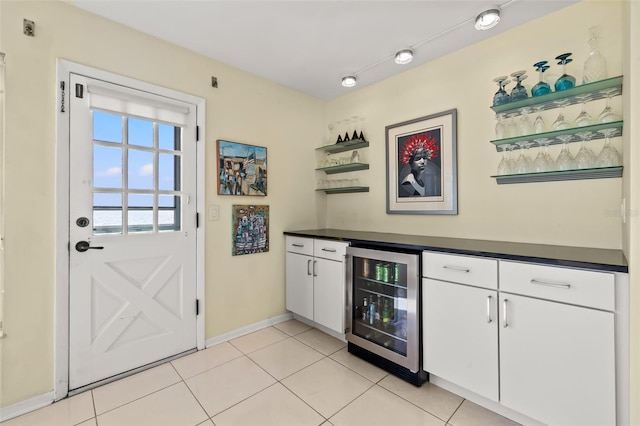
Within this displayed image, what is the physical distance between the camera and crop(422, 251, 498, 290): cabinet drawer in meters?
1.67

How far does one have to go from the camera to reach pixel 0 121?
1.67 metres

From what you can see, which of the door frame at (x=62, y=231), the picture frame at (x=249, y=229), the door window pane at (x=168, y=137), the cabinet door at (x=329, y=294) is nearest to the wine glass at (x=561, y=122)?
the cabinet door at (x=329, y=294)

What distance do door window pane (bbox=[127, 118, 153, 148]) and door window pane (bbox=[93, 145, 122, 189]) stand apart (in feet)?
0.45

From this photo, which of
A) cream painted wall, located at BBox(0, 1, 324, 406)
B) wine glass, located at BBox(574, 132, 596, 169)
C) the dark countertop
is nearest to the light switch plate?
cream painted wall, located at BBox(0, 1, 324, 406)

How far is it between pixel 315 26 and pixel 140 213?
1990mm

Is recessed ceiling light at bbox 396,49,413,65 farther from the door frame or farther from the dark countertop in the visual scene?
the door frame

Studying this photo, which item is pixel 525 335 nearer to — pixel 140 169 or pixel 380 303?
pixel 380 303

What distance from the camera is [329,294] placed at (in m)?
2.62

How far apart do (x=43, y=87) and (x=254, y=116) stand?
1.57 metres

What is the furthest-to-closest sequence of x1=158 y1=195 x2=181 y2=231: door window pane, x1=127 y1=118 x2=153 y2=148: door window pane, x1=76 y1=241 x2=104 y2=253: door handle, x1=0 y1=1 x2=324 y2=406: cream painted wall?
x1=158 y1=195 x2=181 y2=231: door window pane → x1=127 y1=118 x2=153 y2=148: door window pane → x1=76 y1=241 x2=104 y2=253: door handle → x1=0 y1=1 x2=324 y2=406: cream painted wall

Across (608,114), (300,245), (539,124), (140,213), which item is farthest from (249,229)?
(608,114)

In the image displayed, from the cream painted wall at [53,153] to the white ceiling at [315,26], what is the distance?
17cm

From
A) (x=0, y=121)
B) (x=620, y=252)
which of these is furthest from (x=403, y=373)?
(x=0, y=121)

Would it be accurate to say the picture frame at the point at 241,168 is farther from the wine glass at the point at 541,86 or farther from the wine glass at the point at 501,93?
the wine glass at the point at 541,86
